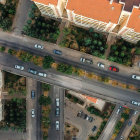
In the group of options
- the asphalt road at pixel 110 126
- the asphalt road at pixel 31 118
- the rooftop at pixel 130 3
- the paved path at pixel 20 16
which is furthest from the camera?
the asphalt road at pixel 31 118

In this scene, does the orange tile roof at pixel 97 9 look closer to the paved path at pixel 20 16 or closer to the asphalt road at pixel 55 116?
the paved path at pixel 20 16

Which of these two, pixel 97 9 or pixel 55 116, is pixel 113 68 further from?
pixel 55 116

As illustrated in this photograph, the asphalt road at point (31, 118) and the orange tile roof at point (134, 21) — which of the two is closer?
the orange tile roof at point (134, 21)

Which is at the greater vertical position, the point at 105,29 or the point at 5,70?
the point at 105,29

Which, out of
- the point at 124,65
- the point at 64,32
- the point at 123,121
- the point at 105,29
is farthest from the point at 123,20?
the point at 123,121

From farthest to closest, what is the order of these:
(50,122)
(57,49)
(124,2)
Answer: (50,122)
(57,49)
(124,2)

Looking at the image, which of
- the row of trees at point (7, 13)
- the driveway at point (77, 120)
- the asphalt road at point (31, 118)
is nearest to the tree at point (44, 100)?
the asphalt road at point (31, 118)

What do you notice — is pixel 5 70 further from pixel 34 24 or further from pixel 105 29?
pixel 105 29

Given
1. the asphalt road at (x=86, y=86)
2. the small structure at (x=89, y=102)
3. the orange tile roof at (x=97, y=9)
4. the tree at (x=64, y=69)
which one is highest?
the orange tile roof at (x=97, y=9)
